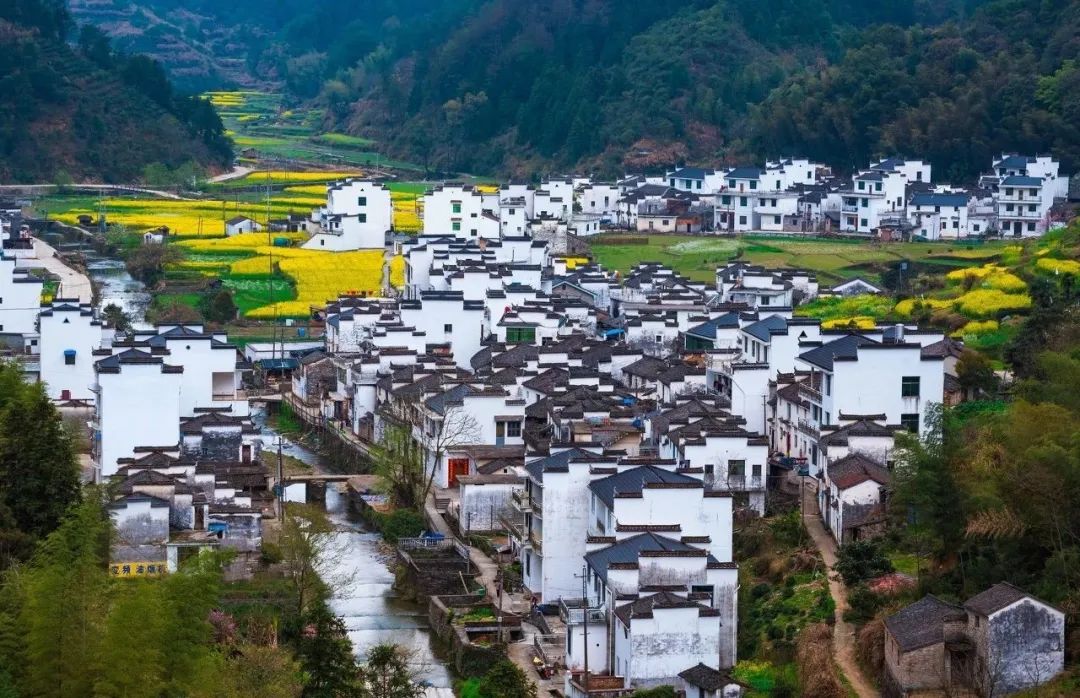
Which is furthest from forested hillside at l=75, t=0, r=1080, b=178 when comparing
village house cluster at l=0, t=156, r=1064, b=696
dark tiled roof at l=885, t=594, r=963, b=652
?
dark tiled roof at l=885, t=594, r=963, b=652

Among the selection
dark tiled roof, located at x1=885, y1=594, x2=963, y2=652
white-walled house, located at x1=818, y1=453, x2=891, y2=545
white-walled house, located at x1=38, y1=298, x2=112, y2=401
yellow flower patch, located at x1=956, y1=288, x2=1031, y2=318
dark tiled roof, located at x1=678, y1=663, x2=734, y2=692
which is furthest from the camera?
yellow flower patch, located at x1=956, y1=288, x2=1031, y2=318

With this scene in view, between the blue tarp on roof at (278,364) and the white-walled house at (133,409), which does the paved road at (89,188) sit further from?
the white-walled house at (133,409)

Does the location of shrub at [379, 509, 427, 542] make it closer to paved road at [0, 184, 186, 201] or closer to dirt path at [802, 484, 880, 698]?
dirt path at [802, 484, 880, 698]

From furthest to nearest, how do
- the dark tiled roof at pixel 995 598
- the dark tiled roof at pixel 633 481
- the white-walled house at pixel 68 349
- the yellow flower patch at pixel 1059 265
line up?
the yellow flower patch at pixel 1059 265 → the white-walled house at pixel 68 349 → the dark tiled roof at pixel 633 481 → the dark tiled roof at pixel 995 598

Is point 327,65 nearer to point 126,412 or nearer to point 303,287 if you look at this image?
point 303,287

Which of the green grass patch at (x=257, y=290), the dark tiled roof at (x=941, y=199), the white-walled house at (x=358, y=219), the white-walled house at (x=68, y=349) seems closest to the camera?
the white-walled house at (x=68, y=349)

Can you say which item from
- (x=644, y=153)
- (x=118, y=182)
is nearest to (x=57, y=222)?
(x=118, y=182)

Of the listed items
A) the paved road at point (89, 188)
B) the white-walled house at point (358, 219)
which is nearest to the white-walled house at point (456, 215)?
the white-walled house at point (358, 219)
